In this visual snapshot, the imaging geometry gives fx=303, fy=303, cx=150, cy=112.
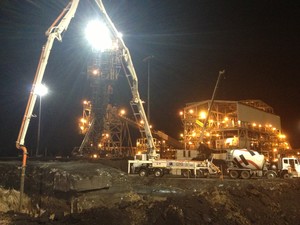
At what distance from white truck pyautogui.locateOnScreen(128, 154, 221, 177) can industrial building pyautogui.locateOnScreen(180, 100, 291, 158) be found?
999 inches

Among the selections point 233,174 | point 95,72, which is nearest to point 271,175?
point 233,174

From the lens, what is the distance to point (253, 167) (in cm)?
3131

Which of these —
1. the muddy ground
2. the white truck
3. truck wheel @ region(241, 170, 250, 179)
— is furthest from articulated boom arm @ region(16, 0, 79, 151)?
truck wheel @ region(241, 170, 250, 179)

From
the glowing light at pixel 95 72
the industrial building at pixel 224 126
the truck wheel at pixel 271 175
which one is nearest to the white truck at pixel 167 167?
the truck wheel at pixel 271 175

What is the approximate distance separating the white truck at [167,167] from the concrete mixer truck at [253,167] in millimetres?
2900

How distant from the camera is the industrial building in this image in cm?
5712

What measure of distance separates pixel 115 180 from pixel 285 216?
1326 centimetres

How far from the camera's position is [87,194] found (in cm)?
1944

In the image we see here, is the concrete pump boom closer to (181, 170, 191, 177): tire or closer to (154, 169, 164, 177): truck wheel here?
(154, 169, 164, 177): truck wheel

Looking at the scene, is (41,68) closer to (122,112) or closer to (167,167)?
(167,167)

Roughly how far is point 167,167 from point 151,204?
1513 cm

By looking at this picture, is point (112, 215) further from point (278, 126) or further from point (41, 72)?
point (278, 126)

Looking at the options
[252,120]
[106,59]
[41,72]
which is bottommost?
[41,72]

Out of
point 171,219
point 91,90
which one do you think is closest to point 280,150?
point 91,90
